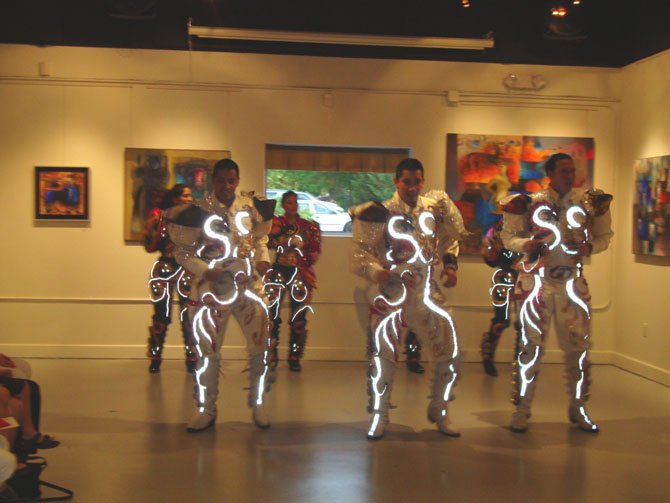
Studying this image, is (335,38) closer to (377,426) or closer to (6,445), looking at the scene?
(377,426)

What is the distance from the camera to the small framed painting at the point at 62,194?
290 inches

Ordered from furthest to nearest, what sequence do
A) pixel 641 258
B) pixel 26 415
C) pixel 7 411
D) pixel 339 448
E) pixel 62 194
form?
1. pixel 62 194
2. pixel 641 258
3. pixel 339 448
4. pixel 26 415
5. pixel 7 411

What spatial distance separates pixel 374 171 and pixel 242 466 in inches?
169

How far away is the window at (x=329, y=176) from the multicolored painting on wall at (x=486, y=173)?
22.5 inches

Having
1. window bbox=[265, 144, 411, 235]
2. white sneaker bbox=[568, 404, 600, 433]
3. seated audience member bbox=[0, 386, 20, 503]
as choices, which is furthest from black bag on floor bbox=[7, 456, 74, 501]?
window bbox=[265, 144, 411, 235]

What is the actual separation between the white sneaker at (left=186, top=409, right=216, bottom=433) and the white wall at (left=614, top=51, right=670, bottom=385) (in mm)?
4218

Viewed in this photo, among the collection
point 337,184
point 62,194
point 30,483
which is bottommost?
point 30,483

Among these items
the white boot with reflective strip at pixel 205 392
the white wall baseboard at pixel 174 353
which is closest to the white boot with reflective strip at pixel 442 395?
the white boot with reflective strip at pixel 205 392

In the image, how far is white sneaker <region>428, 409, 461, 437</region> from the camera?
4.75 meters

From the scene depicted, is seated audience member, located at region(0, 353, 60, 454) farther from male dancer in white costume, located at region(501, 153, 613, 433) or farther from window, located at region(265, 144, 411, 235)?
window, located at region(265, 144, 411, 235)

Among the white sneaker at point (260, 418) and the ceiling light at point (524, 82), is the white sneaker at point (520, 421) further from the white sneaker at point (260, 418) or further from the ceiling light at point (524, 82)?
the ceiling light at point (524, 82)

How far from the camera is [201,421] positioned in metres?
4.77

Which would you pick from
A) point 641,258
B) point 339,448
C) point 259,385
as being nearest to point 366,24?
point 641,258

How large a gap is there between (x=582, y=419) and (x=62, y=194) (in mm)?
5389
